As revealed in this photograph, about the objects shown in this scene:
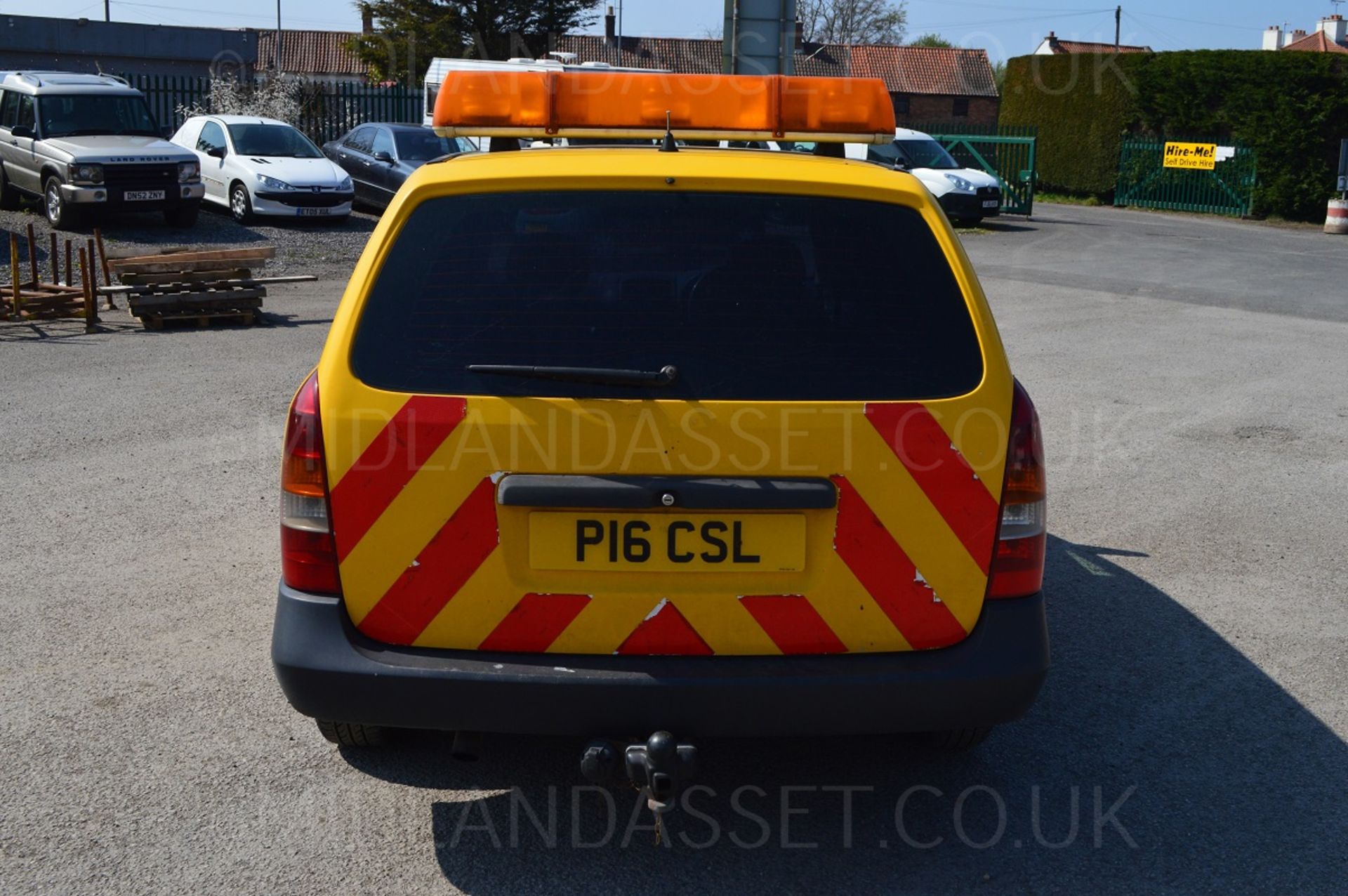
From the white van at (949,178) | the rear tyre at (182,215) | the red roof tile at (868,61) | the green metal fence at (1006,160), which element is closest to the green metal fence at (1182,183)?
the green metal fence at (1006,160)

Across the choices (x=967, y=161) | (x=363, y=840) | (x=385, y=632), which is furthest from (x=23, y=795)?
(x=967, y=161)

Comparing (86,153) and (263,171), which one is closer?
(86,153)

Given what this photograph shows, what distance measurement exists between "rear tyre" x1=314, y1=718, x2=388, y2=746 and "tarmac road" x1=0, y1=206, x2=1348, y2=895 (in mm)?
117

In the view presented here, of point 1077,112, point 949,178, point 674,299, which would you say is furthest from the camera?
point 1077,112

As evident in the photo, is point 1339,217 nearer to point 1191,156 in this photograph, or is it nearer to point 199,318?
point 1191,156

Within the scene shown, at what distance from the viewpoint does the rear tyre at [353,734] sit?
379cm

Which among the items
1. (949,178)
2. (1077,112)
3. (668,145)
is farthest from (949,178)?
(668,145)

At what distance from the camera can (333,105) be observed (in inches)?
1184

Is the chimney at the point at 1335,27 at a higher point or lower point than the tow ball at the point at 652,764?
higher

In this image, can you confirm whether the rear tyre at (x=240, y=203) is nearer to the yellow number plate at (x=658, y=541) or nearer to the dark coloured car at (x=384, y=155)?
the dark coloured car at (x=384, y=155)

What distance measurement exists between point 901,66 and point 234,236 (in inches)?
2648

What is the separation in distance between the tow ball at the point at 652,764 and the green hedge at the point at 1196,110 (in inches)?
1292

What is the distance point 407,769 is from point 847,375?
1.80 m

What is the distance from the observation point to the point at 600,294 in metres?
3.28
